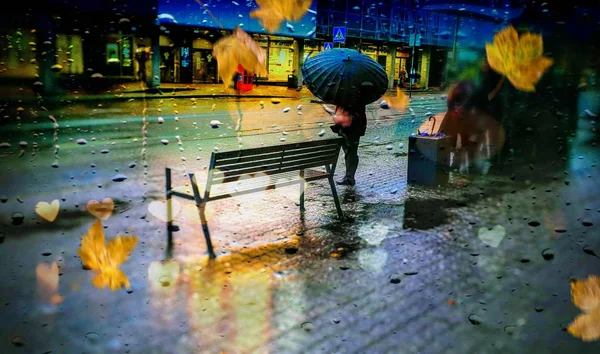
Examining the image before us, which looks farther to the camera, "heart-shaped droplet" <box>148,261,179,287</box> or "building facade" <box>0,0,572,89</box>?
"building facade" <box>0,0,572,89</box>

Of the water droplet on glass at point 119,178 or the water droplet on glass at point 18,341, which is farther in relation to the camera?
the water droplet on glass at point 119,178

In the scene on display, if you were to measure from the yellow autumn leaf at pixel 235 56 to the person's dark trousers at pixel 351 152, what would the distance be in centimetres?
2091

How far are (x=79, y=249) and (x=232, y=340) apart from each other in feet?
6.48

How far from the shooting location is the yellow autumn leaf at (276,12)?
24.6 meters

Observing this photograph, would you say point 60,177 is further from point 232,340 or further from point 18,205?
point 232,340

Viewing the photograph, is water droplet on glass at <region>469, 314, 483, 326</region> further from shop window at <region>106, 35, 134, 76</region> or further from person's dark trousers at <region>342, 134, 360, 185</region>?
shop window at <region>106, 35, 134, 76</region>

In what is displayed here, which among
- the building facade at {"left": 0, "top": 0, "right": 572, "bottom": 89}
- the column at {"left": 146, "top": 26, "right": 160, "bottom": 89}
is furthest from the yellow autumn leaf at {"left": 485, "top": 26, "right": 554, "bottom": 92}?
the column at {"left": 146, "top": 26, "right": 160, "bottom": 89}

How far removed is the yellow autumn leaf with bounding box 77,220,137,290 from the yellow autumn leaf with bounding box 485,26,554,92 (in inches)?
269

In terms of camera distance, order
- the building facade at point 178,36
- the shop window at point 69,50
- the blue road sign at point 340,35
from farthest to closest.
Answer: the shop window at point 69,50, the building facade at point 178,36, the blue road sign at point 340,35

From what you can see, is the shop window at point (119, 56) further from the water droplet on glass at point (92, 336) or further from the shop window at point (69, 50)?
the water droplet on glass at point (92, 336)

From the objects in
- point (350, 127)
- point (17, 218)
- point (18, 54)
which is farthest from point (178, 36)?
point (17, 218)

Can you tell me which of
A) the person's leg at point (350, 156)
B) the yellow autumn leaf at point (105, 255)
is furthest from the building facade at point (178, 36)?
the yellow autumn leaf at point (105, 255)

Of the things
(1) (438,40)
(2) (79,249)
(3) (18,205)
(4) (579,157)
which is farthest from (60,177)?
(1) (438,40)

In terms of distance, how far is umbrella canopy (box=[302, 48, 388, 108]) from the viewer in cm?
617
